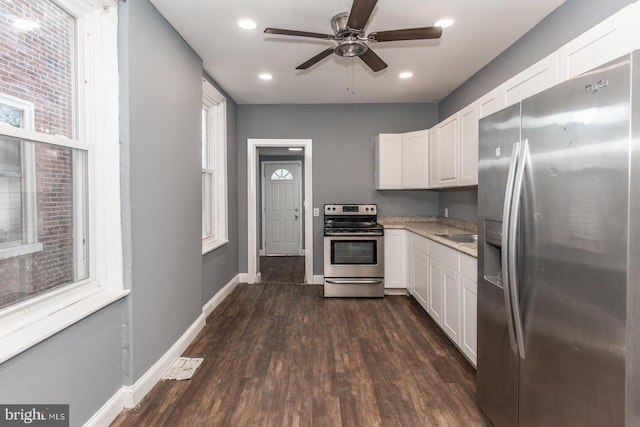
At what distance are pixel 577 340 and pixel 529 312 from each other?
0.23 metres

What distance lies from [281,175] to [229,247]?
3228 millimetres

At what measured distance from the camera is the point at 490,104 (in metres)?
2.61

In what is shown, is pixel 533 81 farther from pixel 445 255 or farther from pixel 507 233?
pixel 445 255

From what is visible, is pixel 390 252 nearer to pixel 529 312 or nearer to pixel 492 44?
pixel 492 44

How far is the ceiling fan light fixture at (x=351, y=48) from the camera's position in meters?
2.27

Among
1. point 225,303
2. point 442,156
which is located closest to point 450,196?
point 442,156

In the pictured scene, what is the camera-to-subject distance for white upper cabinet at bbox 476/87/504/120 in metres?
2.50

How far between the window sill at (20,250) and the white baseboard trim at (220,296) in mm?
1966

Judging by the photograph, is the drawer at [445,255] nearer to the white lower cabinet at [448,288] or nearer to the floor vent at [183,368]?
the white lower cabinet at [448,288]

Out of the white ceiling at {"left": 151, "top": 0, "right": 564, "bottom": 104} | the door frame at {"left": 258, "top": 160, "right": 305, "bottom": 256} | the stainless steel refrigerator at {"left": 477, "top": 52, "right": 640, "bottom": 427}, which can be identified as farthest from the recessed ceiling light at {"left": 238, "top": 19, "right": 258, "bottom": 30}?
the door frame at {"left": 258, "top": 160, "right": 305, "bottom": 256}

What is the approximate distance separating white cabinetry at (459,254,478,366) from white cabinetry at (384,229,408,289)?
166 cm

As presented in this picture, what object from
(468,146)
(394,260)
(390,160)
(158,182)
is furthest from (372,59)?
(394,260)

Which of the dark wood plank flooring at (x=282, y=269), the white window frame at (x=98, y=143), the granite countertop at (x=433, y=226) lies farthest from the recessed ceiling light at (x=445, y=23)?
the dark wood plank flooring at (x=282, y=269)

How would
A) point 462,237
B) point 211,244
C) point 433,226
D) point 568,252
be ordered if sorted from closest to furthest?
point 568,252, point 462,237, point 211,244, point 433,226
